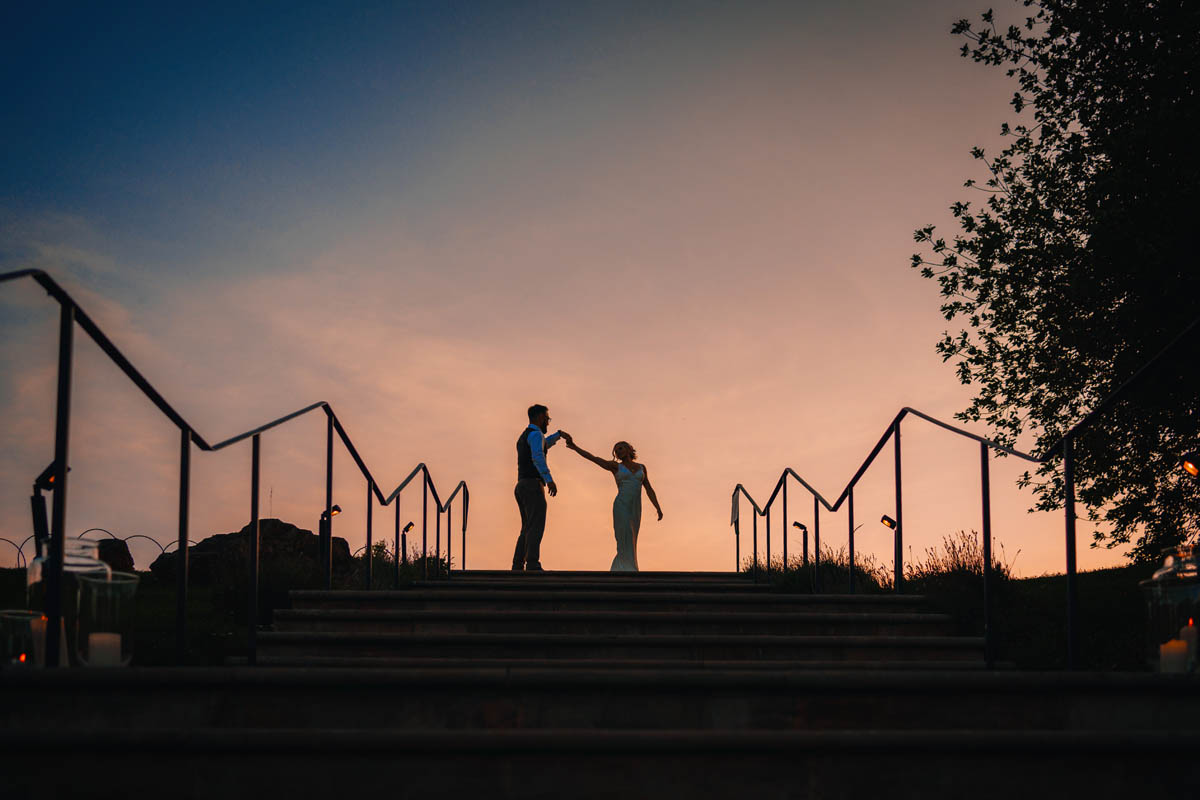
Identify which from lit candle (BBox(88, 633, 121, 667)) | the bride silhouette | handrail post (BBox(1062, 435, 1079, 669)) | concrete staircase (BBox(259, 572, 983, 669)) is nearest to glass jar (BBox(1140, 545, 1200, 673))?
handrail post (BBox(1062, 435, 1079, 669))

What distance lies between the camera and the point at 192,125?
9922 mm

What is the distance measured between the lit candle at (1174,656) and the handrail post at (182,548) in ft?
12.9

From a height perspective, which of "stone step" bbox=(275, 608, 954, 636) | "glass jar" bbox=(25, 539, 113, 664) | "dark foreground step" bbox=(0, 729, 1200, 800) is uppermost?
"glass jar" bbox=(25, 539, 113, 664)

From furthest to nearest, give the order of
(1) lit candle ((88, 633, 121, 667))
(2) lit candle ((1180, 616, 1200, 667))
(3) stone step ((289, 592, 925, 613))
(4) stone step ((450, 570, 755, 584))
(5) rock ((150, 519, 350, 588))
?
(5) rock ((150, 519, 350, 588)) → (4) stone step ((450, 570, 755, 584)) → (3) stone step ((289, 592, 925, 613)) → (2) lit candle ((1180, 616, 1200, 667)) → (1) lit candle ((88, 633, 121, 667))

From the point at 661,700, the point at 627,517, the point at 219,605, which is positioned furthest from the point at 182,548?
the point at 627,517

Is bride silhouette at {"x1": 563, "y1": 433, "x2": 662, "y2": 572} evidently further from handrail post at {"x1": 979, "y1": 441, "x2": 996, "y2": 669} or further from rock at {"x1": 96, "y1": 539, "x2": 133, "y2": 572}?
handrail post at {"x1": 979, "y1": 441, "x2": 996, "y2": 669}

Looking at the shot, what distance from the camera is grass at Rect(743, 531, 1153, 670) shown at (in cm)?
721

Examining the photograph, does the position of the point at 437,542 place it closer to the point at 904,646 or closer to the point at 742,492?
the point at 742,492

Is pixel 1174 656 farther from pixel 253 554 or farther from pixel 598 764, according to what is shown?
pixel 253 554

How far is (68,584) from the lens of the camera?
4293mm

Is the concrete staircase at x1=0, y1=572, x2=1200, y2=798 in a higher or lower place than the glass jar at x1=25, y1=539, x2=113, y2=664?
lower

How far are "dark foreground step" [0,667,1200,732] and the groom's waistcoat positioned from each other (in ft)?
27.2

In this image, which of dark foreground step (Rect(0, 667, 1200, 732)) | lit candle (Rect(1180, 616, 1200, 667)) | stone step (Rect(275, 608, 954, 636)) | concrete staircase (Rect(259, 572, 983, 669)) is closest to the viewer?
dark foreground step (Rect(0, 667, 1200, 732))

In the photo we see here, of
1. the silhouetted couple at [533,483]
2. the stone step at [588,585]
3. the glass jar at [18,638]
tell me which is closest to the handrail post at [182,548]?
the glass jar at [18,638]
